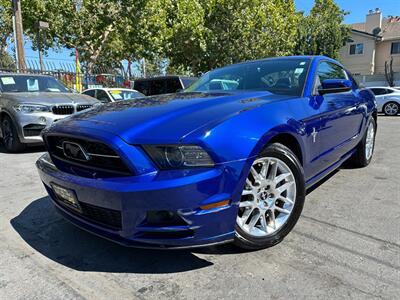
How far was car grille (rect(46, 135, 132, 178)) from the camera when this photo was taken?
218 centimetres

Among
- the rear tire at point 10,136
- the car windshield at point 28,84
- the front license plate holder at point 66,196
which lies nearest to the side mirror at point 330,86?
the front license plate holder at point 66,196

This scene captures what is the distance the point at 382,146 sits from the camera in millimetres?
6992

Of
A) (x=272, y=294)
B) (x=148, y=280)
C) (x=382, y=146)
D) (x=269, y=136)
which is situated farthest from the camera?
(x=382, y=146)

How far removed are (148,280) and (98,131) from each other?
103cm

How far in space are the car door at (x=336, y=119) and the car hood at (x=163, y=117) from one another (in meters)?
0.63

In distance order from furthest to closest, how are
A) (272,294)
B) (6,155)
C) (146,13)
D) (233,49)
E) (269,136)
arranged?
1. (233,49)
2. (146,13)
3. (6,155)
4. (269,136)
5. (272,294)

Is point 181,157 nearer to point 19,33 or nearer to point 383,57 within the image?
point 19,33

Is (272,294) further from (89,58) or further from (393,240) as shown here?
(89,58)

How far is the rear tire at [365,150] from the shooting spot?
486cm

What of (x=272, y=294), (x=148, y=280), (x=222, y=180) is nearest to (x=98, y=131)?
(x=222, y=180)

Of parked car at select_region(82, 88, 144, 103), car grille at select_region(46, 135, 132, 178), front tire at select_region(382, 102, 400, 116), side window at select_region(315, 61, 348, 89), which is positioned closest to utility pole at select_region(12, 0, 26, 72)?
parked car at select_region(82, 88, 144, 103)

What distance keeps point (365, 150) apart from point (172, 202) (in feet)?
12.8

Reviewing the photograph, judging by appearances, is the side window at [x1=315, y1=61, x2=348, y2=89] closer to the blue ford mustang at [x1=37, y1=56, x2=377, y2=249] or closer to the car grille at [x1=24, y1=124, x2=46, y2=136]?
the blue ford mustang at [x1=37, y1=56, x2=377, y2=249]

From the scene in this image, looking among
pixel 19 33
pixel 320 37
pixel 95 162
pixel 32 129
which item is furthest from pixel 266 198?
pixel 320 37
